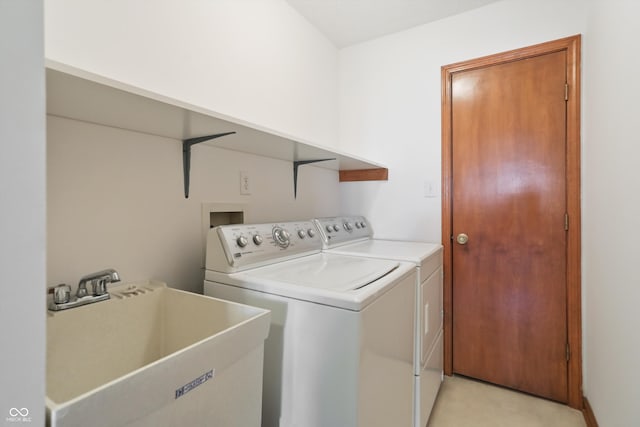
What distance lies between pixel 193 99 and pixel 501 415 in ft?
7.62

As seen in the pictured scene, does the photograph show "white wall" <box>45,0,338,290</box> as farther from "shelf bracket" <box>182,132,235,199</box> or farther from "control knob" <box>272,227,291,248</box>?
"control knob" <box>272,227,291,248</box>

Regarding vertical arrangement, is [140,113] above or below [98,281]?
above

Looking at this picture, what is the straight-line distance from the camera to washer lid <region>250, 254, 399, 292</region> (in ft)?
3.22

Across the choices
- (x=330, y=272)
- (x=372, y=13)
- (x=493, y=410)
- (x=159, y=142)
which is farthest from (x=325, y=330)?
(x=372, y=13)

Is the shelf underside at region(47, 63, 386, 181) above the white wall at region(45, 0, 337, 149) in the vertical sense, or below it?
below

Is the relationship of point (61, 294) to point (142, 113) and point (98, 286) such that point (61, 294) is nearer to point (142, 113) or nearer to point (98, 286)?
point (98, 286)

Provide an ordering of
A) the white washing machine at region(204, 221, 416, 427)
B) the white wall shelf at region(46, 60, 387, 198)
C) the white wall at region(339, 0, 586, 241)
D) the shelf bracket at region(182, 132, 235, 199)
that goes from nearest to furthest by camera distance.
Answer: the white wall shelf at region(46, 60, 387, 198)
the white washing machine at region(204, 221, 416, 427)
the shelf bracket at region(182, 132, 235, 199)
the white wall at region(339, 0, 586, 241)

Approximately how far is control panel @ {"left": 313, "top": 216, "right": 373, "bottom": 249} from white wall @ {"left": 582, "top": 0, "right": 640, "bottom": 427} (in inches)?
49.4

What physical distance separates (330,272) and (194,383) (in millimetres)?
631

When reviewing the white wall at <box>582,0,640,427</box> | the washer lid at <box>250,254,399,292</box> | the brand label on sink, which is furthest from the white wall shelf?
the white wall at <box>582,0,640,427</box>

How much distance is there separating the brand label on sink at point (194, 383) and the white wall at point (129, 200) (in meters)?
0.66

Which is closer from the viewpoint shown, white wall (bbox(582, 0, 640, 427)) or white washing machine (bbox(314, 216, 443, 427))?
white wall (bbox(582, 0, 640, 427))

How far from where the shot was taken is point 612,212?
1.30 m

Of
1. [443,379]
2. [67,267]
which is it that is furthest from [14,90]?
[443,379]
